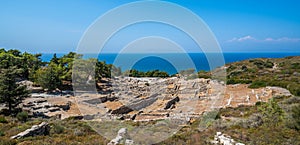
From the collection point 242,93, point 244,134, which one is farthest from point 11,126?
point 242,93

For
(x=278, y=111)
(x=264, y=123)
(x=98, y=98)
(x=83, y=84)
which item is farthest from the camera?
(x=83, y=84)

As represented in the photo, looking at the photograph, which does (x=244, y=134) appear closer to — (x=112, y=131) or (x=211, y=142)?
(x=211, y=142)

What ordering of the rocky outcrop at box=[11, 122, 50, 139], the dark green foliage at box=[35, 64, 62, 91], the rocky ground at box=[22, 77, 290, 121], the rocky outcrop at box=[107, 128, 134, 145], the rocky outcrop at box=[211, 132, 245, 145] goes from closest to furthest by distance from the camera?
the rocky outcrop at box=[211, 132, 245, 145] → the rocky outcrop at box=[107, 128, 134, 145] → the rocky outcrop at box=[11, 122, 50, 139] → the rocky ground at box=[22, 77, 290, 121] → the dark green foliage at box=[35, 64, 62, 91]

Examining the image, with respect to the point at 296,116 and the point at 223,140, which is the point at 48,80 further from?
the point at 296,116

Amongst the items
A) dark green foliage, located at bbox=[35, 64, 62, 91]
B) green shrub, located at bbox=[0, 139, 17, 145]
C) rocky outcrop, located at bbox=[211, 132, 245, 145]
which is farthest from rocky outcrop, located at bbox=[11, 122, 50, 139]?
dark green foliage, located at bbox=[35, 64, 62, 91]

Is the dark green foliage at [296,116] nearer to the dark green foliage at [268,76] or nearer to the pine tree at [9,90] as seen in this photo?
the dark green foliage at [268,76]

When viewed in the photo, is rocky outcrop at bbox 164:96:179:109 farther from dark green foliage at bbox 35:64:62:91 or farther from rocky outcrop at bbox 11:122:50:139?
dark green foliage at bbox 35:64:62:91

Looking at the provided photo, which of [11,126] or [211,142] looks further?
[11,126]

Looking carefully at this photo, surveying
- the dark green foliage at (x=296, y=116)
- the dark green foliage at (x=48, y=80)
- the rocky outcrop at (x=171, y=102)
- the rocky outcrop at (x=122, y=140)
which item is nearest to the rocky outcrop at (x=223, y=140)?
the rocky outcrop at (x=122, y=140)

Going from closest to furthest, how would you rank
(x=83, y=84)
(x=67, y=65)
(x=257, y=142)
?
(x=257, y=142) → (x=83, y=84) → (x=67, y=65)

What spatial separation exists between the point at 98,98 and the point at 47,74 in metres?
7.13

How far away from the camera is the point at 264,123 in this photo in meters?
11.3

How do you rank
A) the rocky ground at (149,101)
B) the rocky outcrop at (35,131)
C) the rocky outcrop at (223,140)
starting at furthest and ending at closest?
the rocky ground at (149,101) → the rocky outcrop at (35,131) → the rocky outcrop at (223,140)

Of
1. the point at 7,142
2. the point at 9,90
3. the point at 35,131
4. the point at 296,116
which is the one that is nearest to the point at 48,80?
the point at 9,90
